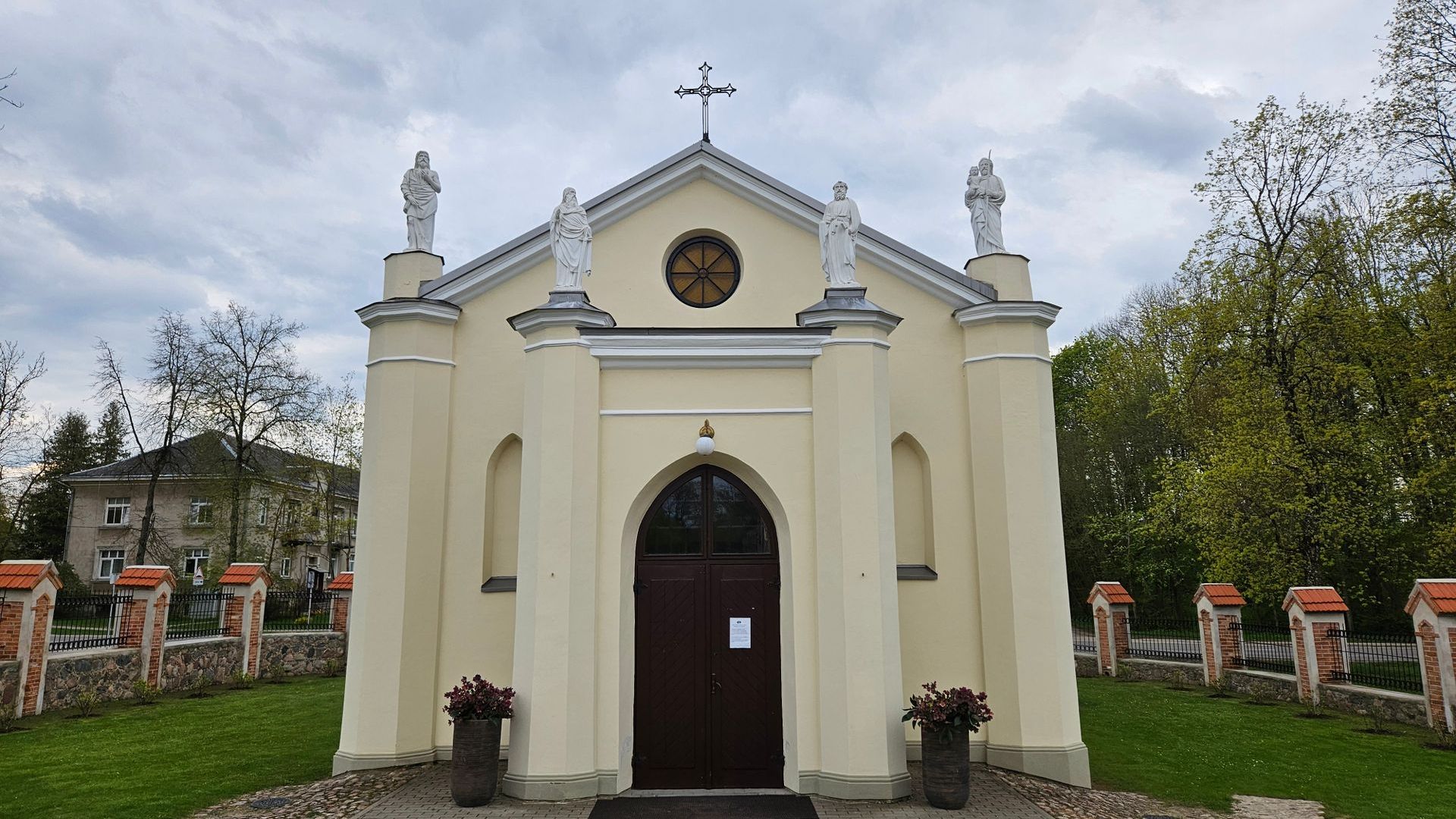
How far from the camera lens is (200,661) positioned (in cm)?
1819

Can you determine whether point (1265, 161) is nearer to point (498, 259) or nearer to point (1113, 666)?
point (1113, 666)

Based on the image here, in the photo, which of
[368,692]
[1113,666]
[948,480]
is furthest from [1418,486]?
[368,692]

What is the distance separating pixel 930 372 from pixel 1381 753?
8008mm

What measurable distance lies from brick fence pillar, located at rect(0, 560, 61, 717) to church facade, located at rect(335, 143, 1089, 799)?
300 inches

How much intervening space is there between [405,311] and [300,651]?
13.7m

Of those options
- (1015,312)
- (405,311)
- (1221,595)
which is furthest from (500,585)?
(1221,595)

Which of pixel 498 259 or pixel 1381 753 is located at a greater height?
pixel 498 259

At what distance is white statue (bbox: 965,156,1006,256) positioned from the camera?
11844mm

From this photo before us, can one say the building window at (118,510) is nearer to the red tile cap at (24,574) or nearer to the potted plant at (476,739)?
the red tile cap at (24,574)

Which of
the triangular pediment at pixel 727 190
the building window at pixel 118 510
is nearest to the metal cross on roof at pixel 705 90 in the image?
the triangular pediment at pixel 727 190

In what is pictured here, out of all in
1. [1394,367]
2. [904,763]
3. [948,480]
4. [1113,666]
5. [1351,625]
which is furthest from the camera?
[1351,625]

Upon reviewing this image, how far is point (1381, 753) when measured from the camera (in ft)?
38.3

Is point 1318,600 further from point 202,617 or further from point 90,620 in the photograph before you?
point 202,617

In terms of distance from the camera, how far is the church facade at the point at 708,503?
891 cm
